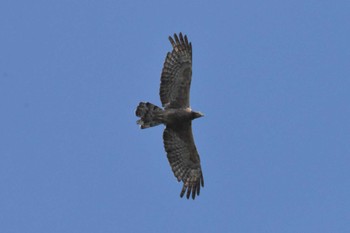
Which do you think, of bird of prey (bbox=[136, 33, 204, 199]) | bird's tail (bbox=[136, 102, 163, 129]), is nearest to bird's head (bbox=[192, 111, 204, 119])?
bird of prey (bbox=[136, 33, 204, 199])

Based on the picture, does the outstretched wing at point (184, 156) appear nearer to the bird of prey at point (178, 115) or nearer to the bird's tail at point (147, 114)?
the bird of prey at point (178, 115)

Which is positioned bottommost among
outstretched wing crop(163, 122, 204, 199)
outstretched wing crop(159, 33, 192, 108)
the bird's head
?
outstretched wing crop(163, 122, 204, 199)

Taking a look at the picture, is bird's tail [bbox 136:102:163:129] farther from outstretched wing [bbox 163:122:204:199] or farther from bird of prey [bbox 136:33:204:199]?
outstretched wing [bbox 163:122:204:199]

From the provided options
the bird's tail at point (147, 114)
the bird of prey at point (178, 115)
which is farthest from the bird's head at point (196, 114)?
the bird's tail at point (147, 114)

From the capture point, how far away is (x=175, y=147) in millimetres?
29266

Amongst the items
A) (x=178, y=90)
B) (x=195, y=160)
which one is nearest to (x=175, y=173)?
(x=195, y=160)

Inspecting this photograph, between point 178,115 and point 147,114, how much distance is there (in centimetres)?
96

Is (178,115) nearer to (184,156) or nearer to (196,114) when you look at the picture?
(196,114)

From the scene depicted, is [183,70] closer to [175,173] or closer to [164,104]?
[164,104]

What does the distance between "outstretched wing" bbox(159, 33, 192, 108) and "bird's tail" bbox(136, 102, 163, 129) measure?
1.66ft

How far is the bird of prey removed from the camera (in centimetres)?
2852

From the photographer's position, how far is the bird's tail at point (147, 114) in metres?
28.4

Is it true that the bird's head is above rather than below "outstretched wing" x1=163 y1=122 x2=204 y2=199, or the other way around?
above

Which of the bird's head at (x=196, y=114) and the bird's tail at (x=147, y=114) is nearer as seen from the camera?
the bird's tail at (x=147, y=114)
